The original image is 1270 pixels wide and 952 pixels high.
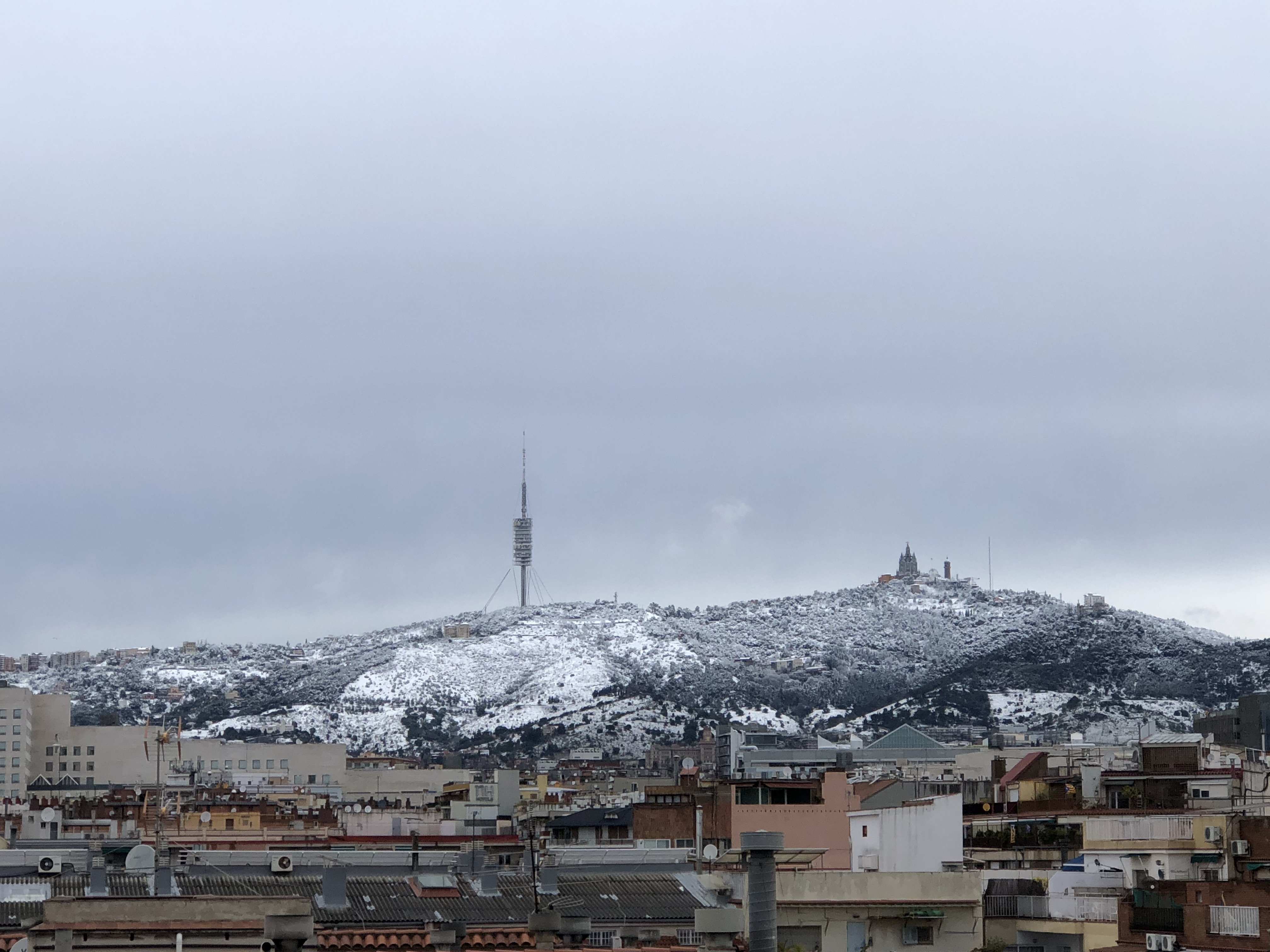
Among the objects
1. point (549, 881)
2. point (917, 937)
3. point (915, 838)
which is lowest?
point (917, 937)

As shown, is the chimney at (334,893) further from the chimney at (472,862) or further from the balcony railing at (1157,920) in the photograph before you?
the balcony railing at (1157,920)

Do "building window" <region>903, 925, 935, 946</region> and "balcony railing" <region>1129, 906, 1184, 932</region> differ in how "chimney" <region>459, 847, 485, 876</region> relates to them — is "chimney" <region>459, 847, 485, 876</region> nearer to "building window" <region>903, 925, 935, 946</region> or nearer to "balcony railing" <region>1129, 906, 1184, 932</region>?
"building window" <region>903, 925, 935, 946</region>

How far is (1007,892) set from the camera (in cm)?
5172

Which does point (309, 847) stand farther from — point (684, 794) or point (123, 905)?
point (123, 905)

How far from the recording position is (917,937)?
4750 cm

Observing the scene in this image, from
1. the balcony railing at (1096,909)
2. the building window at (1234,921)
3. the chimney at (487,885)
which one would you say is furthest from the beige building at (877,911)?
the building window at (1234,921)

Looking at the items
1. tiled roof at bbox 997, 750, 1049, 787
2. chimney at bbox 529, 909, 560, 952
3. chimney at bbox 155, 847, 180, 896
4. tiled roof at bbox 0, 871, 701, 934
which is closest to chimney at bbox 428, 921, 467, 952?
chimney at bbox 529, 909, 560, 952

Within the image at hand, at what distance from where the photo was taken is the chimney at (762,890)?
29.5 meters

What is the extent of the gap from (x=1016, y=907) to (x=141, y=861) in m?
19.8

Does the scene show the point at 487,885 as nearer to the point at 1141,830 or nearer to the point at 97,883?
the point at 97,883

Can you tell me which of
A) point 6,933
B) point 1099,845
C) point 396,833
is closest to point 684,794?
point 396,833

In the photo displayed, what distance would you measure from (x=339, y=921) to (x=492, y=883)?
4.43m

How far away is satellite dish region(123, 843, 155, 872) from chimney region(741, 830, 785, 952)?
19.4m

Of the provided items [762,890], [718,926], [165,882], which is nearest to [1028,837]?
[165,882]
